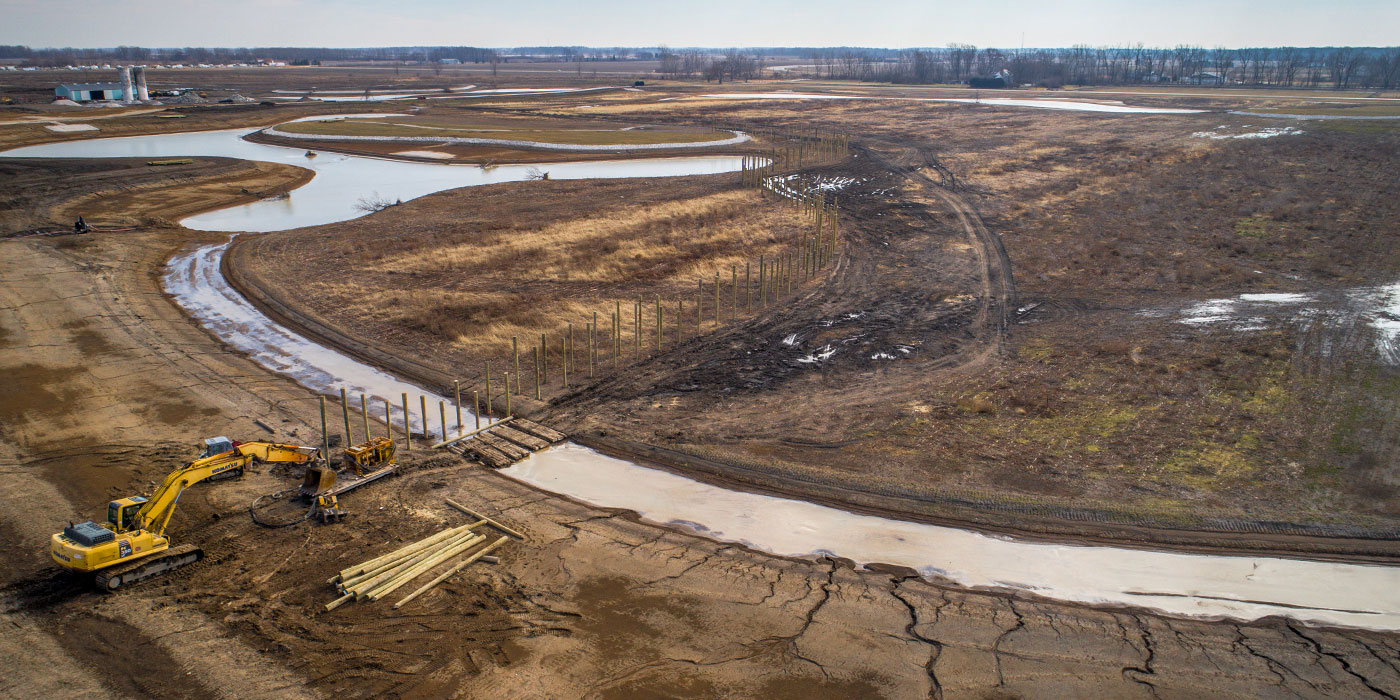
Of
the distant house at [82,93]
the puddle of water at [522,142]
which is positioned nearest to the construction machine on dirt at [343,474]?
the puddle of water at [522,142]

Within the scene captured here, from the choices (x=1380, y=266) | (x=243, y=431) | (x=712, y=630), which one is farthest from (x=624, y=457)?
(x=1380, y=266)

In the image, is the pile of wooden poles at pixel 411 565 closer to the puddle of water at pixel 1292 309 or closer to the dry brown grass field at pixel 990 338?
the dry brown grass field at pixel 990 338

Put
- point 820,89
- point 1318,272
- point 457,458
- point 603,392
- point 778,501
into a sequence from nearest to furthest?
point 778,501
point 457,458
point 603,392
point 1318,272
point 820,89

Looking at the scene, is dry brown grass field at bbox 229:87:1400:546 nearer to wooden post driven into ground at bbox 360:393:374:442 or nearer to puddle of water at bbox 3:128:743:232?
wooden post driven into ground at bbox 360:393:374:442

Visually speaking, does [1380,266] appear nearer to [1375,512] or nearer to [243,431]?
[1375,512]

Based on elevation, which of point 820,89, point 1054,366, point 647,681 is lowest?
point 647,681
